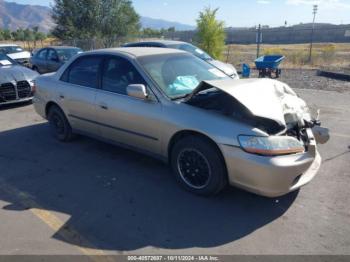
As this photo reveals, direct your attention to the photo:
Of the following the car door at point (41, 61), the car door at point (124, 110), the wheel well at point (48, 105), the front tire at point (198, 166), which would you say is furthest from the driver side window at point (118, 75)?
the car door at point (41, 61)

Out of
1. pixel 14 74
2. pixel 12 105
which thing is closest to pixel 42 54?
pixel 12 105

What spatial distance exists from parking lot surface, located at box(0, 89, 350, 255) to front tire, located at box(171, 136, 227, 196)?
155mm

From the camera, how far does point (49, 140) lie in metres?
6.26

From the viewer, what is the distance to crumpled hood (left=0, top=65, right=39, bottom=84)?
8.59 metres

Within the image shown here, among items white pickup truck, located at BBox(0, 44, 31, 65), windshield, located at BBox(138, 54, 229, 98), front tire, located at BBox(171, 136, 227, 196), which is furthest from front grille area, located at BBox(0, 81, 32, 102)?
white pickup truck, located at BBox(0, 44, 31, 65)

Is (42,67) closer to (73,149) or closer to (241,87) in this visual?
(73,149)

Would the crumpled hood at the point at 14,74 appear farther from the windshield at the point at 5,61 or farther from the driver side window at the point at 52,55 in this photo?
the driver side window at the point at 52,55

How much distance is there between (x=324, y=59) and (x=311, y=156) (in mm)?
20033

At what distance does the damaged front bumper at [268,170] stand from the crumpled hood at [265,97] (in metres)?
0.43

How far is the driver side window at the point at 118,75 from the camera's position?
456 cm

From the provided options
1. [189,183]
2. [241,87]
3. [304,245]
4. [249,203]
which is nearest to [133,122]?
[189,183]

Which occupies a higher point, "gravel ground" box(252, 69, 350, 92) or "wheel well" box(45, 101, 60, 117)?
"wheel well" box(45, 101, 60, 117)

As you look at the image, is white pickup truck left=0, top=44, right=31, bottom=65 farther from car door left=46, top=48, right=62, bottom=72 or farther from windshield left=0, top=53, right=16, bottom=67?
windshield left=0, top=53, right=16, bottom=67

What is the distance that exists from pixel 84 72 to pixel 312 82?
9.68 meters
